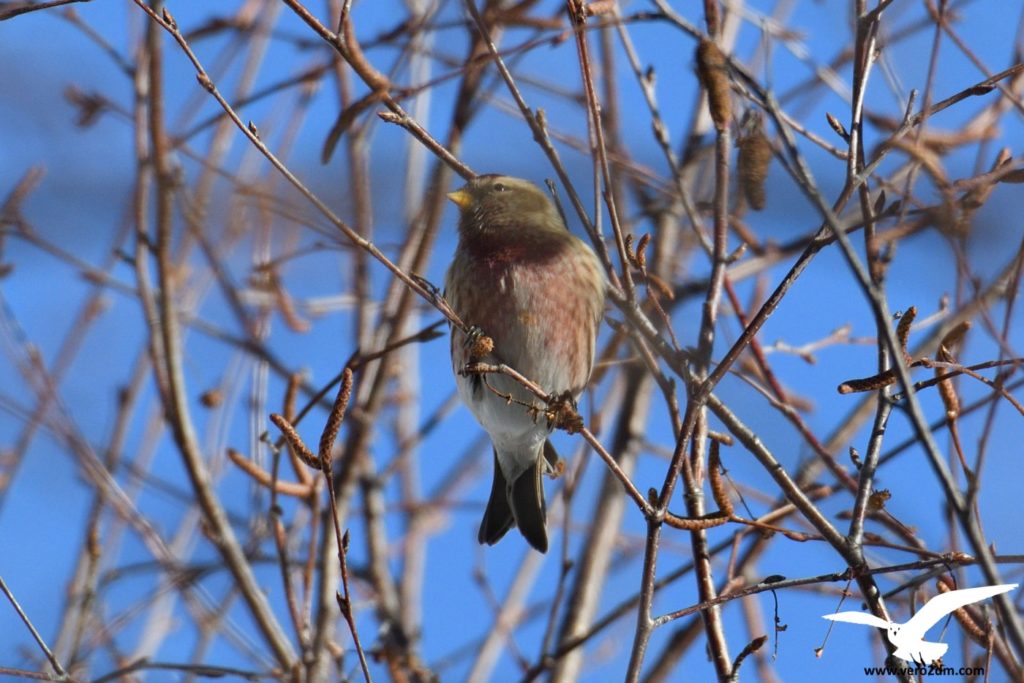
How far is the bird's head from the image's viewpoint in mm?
3787

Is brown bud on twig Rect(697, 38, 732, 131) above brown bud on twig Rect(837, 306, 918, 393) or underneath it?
above

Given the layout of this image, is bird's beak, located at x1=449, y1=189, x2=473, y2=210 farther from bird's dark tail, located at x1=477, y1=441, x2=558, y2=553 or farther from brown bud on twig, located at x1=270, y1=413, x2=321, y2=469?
brown bud on twig, located at x1=270, y1=413, x2=321, y2=469

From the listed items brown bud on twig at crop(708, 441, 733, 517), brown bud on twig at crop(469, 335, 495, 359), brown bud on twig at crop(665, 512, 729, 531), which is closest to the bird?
brown bud on twig at crop(469, 335, 495, 359)

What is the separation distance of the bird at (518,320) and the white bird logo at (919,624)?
1.40 metres

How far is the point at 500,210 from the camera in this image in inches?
151

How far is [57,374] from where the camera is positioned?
458cm

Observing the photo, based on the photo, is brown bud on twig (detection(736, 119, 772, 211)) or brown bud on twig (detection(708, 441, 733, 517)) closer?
brown bud on twig (detection(708, 441, 733, 517))

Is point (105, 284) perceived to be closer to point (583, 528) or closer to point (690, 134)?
point (583, 528)

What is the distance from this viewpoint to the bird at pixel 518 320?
3.54 metres

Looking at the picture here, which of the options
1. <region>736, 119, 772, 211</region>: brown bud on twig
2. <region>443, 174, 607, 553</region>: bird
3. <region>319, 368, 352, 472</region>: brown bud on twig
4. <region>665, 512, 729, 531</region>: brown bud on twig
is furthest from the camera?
<region>443, 174, 607, 553</region>: bird

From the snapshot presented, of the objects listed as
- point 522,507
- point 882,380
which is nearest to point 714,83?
point 882,380

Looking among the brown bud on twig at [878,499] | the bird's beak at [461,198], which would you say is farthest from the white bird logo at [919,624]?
the bird's beak at [461,198]

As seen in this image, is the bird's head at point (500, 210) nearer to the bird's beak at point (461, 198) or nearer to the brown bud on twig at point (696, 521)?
the bird's beak at point (461, 198)

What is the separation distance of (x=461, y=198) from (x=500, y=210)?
0.44 ft
